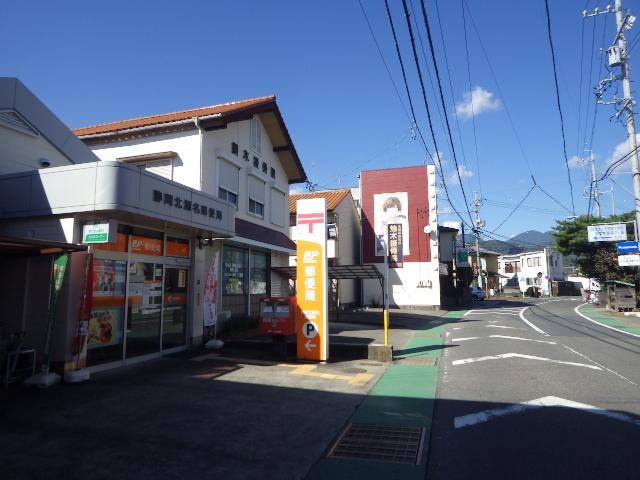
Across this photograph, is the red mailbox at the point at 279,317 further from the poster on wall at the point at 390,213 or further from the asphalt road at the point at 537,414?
the poster on wall at the point at 390,213

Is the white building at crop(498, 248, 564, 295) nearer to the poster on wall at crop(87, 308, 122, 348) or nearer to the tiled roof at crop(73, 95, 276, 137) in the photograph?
the tiled roof at crop(73, 95, 276, 137)

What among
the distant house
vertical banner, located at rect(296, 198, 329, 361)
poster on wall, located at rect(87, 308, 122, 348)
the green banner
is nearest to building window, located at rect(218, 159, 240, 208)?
vertical banner, located at rect(296, 198, 329, 361)

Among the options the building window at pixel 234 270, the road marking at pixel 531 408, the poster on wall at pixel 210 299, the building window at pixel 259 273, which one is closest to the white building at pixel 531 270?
the building window at pixel 259 273

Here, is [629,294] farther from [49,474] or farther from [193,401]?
[49,474]

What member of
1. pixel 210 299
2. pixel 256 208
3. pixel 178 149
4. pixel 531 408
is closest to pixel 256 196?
pixel 256 208

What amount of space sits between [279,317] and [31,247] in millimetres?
5325

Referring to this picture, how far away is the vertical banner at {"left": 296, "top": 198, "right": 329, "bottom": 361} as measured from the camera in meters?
10.1

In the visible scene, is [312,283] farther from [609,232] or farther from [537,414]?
[609,232]

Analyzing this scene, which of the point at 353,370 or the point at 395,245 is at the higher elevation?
the point at 395,245

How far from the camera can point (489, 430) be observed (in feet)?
17.7

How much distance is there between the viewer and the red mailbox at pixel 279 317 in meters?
10.5

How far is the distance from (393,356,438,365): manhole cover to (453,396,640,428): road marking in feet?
11.7

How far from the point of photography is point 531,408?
6.28 meters

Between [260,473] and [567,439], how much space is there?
3499 millimetres
